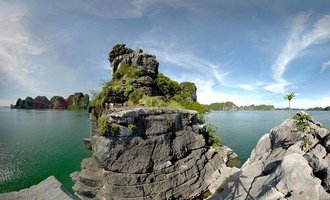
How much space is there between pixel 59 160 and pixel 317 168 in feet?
106

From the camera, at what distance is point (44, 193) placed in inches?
173

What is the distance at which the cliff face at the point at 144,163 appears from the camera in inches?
878

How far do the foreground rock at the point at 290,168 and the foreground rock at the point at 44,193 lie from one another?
1556 centimetres

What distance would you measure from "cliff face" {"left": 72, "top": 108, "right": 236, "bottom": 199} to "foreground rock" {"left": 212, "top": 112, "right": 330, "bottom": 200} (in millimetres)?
3700

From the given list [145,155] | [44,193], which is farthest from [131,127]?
[44,193]

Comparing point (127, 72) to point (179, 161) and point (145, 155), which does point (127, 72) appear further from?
point (179, 161)

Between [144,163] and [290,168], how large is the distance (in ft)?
41.1

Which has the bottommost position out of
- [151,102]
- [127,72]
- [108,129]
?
[108,129]

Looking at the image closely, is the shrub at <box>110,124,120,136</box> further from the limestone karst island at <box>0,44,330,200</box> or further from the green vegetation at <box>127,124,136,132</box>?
the green vegetation at <box>127,124,136,132</box>

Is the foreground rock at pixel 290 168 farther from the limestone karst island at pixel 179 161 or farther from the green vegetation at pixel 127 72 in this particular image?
the green vegetation at pixel 127 72

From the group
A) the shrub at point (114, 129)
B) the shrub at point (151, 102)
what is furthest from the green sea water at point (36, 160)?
the shrub at point (151, 102)

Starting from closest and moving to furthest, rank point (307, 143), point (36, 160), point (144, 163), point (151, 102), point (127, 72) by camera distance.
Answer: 1. point (307, 143)
2. point (144, 163)
3. point (151, 102)
4. point (127, 72)
5. point (36, 160)

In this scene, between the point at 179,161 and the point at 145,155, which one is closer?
the point at 145,155

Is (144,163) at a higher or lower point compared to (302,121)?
lower
